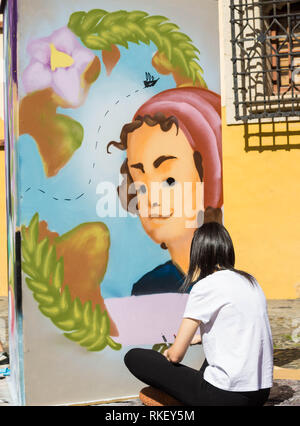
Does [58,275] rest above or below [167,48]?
below

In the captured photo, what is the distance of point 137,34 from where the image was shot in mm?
5062

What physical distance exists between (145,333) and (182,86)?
2051mm

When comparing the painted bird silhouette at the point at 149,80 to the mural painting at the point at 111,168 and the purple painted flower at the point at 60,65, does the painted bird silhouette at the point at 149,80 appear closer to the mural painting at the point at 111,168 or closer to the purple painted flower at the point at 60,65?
the mural painting at the point at 111,168

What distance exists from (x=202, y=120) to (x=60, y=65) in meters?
1.27

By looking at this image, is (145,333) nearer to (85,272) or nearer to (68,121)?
(85,272)

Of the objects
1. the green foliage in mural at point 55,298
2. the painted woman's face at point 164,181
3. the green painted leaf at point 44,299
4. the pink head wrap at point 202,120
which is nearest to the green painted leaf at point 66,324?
the green foliage in mural at point 55,298

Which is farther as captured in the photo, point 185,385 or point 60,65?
point 60,65

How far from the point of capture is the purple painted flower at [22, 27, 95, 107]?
4750mm

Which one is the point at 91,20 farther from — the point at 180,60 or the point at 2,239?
the point at 2,239

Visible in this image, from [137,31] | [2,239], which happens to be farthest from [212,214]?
[2,239]

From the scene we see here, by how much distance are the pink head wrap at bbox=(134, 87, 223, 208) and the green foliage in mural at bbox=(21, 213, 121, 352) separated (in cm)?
131

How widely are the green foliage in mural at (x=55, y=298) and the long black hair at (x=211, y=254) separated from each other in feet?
5.85

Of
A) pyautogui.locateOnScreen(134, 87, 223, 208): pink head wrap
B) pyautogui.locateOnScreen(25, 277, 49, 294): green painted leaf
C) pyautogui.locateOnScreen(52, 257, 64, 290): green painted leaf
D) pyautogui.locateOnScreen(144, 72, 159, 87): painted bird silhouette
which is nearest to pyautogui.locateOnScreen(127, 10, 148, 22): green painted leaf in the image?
pyautogui.locateOnScreen(144, 72, 159, 87): painted bird silhouette

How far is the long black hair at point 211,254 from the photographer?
10.7 feet
